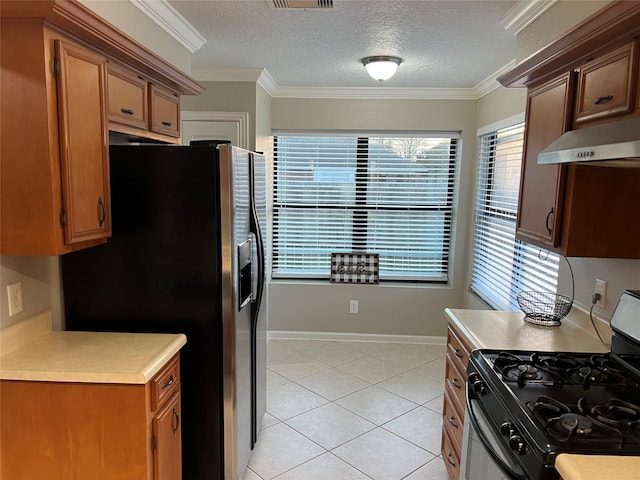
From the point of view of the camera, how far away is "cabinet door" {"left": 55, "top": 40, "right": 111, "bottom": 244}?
159 cm

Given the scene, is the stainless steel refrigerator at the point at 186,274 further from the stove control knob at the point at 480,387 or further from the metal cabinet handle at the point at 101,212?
the stove control knob at the point at 480,387

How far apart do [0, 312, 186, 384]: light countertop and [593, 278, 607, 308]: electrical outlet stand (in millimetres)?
1923

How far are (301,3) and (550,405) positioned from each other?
213 cm

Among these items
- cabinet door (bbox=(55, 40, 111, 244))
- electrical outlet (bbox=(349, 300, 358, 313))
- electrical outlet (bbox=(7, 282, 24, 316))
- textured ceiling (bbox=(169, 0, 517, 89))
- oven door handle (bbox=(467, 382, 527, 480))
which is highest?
textured ceiling (bbox=(169, 0, 517, 89))

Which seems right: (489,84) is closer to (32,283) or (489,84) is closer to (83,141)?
(83,141)

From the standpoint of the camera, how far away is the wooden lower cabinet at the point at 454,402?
212 centimetres

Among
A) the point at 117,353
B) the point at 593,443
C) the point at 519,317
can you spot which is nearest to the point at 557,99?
the point at 519,317

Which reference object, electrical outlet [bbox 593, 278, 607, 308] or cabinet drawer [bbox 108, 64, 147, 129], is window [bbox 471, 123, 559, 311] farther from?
cabinet drawer [bbox 108, 64, 147, 129]

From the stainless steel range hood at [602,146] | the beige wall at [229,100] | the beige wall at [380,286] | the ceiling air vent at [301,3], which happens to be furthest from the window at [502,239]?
the beige wall at [229,100]

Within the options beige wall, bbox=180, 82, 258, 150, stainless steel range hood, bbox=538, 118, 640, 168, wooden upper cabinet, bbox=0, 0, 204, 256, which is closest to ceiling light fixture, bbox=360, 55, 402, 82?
beige wall, bbox=180, 82, 258, 150

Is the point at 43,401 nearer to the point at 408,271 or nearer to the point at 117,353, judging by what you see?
the point at 117,353

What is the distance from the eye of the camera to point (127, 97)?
206 cm

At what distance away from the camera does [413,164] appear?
4.53 m

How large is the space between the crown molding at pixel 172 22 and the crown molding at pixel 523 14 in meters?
1.86
